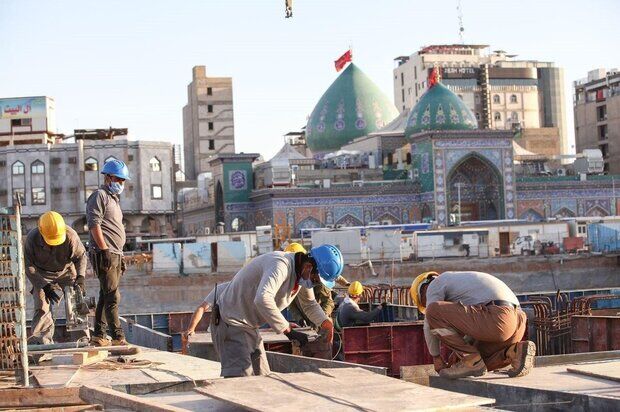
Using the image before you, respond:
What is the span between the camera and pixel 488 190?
59125 mm

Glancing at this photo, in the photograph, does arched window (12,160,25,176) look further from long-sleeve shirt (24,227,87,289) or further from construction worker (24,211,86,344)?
long-sleeve shirt (24,227,87,289)

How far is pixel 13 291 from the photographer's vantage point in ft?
31.9

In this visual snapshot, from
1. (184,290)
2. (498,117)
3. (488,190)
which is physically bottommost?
(184,290)

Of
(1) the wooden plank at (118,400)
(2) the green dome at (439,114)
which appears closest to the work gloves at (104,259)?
(1) the wooden plank at (118,400)

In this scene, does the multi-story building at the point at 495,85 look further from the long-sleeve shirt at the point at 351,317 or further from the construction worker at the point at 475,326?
the construction worker at the point at 475,326

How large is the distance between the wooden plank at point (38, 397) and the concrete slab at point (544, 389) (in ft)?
9.64

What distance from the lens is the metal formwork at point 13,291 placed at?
9531mm

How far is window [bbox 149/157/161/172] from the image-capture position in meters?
66.0

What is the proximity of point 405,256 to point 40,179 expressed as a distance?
23.3 meters

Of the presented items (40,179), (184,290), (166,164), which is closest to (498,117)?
Result: (166,164)

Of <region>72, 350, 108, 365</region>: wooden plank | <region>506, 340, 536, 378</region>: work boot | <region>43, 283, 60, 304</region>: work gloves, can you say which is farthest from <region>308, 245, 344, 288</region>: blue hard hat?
<region>43, 283, 60, 304</region>: work gloves

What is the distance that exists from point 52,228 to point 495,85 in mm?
81562

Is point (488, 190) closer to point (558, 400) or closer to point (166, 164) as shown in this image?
point (166, 164)

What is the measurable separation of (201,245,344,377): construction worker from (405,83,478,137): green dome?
49.9 m
